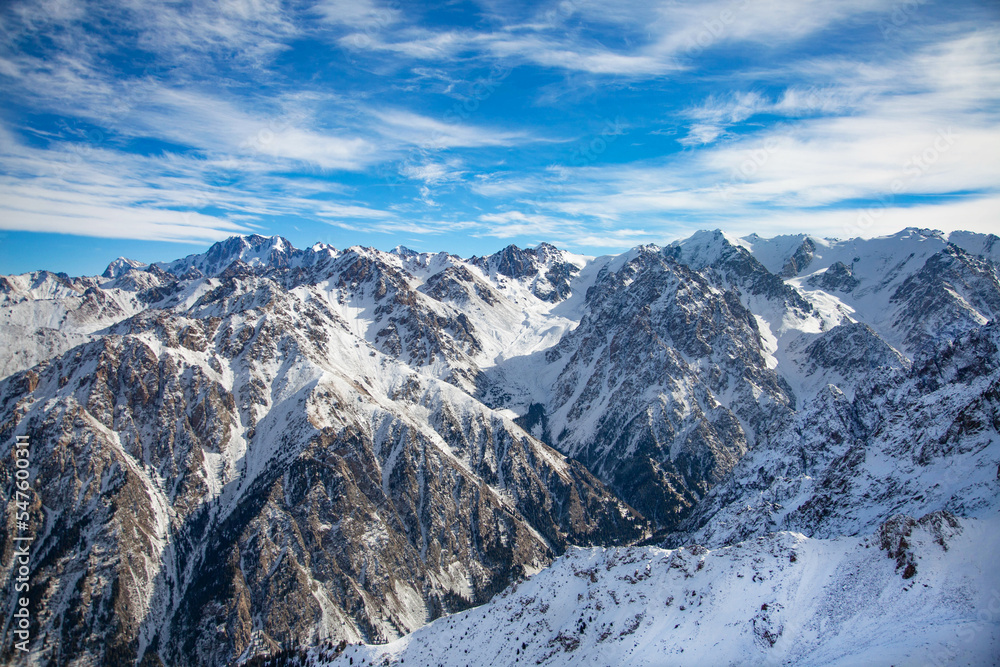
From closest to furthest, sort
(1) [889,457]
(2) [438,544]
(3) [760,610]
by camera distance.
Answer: (3) [760,610]
(1) [889,457]
(2) [438,544]

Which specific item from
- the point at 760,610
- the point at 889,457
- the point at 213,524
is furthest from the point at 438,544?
the point at 760,610

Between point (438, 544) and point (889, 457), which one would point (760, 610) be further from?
point (438, 544)

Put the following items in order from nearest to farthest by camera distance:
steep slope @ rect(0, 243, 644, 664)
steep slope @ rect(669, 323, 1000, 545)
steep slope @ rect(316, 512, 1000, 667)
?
steep slope @ rect(316, 512, 1000, 667) < steep slope @ rect(669, 323, 1000, 545) < steep slope @ rect(0, 243, 644, 664)

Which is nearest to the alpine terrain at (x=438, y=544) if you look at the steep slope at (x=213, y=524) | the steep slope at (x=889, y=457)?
the steep slope at (x=889, y=457)

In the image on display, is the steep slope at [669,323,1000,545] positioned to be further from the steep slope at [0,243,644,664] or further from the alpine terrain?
the steep slope at [0,243,644,664]

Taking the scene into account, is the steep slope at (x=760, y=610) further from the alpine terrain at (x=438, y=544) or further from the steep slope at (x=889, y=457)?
the steep slope at (x=889, y=457)

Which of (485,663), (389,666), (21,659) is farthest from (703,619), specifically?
(21,659)

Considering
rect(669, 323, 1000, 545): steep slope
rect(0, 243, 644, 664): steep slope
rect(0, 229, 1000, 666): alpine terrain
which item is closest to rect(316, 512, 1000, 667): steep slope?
rect(0, 229, 1000, 666): alpine terrain

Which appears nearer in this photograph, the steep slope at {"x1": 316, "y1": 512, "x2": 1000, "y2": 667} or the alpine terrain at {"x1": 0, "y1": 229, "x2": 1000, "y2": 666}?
the steep slope at {"x1": 316, "y1": 512, "x2": 1000, "y2": 667}

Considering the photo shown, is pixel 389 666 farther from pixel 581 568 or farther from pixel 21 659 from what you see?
pixel 21 659
